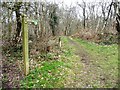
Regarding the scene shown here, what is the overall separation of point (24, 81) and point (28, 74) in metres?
0.68

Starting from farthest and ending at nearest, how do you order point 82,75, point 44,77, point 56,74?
1. point 82,75
2. point 56,74
3. point 44,77

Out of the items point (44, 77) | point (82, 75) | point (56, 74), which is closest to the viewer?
point (44, 77)

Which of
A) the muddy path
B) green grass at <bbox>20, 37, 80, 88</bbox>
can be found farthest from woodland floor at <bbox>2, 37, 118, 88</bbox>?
green grass at <bbox>20, 37, 80, 88</bbox>

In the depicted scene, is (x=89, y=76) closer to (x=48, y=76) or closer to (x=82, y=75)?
(x=82, y=75)

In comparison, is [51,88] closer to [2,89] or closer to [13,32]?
[2,89]

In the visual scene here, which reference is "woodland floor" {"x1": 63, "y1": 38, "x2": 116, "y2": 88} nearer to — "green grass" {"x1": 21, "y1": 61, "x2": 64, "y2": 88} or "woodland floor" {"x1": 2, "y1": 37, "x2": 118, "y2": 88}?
"woodland floor" {"x1": 2, "y1": 37, "x2": 118, "y2": 88}

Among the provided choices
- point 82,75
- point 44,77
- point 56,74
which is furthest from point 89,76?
point 44,77

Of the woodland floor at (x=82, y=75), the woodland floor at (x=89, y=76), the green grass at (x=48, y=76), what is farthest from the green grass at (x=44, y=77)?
the woodland floor at (x=89, y=76)

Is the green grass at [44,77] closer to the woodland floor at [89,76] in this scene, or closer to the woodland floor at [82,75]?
the woodland floor at [82,75]

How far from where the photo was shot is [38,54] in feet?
36.3

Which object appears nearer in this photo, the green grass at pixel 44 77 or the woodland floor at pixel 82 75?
the green grass at pixel 44 77

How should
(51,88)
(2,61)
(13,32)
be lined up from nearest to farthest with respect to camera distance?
(51,88)
(2,61)
(13,32)

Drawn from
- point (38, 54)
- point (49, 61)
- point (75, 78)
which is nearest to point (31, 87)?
point (75, 78)

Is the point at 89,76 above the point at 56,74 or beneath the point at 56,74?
beneath
